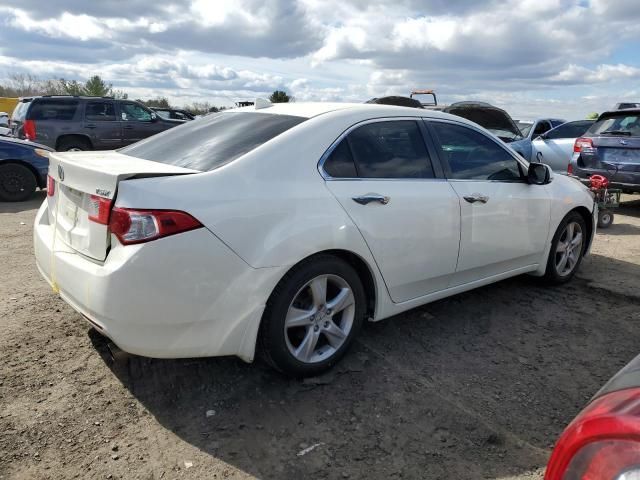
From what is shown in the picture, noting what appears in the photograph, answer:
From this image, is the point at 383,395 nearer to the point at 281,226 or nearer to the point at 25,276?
the point at 281,226

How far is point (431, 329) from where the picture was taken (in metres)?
4.00

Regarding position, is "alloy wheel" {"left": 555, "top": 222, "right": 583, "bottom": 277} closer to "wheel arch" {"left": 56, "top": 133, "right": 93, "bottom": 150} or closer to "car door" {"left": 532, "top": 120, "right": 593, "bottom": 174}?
"car door" {"left": 532, "top": 120, "right": 593, "bottom": 174}

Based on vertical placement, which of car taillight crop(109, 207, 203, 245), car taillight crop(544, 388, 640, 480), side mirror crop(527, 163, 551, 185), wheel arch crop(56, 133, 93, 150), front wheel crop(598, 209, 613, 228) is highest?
side mirror crop(527, 163, 551, 185)

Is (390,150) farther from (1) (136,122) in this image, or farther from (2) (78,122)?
(1) (136,122)

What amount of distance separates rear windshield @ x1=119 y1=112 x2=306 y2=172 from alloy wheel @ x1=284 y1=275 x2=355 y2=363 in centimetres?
87

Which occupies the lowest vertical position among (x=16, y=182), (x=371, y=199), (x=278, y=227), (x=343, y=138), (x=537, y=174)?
(x=16, y=182)

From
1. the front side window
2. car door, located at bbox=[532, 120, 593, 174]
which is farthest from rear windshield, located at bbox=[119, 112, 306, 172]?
car door, located at bbox=[532, 120, 593, 174]

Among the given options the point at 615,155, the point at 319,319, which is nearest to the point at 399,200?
the point at 319,319

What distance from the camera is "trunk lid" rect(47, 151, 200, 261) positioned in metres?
2.69

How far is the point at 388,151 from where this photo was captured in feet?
11.5

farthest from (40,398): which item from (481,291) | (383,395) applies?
(481,291)

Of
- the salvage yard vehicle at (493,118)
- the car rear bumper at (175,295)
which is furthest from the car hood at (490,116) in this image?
the car rear bumper at (175,295)

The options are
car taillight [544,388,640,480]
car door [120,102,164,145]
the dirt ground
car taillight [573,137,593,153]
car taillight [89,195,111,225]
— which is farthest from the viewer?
car door [120,102,164,145]

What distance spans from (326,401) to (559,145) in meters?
10.4
